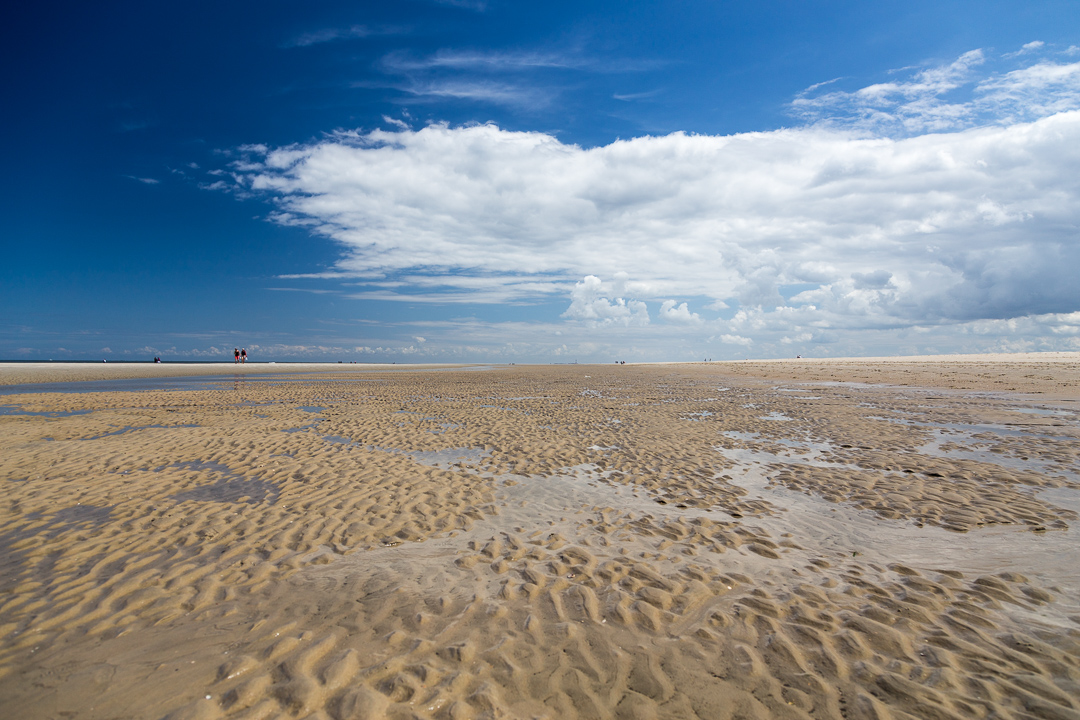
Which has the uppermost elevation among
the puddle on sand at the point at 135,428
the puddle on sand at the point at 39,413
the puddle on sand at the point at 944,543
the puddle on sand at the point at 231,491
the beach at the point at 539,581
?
the puddle on sand at the point at 39,413

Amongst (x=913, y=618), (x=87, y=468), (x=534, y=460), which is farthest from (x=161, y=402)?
(x=913, y=618)

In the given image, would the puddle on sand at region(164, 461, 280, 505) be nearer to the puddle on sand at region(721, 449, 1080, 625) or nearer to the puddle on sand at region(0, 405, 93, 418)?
the puddle on sand at region(721, 449, 1080, 625)

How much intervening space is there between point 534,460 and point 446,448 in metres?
3.01

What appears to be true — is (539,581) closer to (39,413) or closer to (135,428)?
(135,428)

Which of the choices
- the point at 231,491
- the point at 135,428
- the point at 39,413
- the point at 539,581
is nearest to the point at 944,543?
the point at 539,581

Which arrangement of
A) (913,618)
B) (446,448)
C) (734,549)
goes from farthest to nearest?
(446,448)
(734,549)
(913,618)

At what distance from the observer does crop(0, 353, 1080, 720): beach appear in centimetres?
399

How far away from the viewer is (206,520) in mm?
7918

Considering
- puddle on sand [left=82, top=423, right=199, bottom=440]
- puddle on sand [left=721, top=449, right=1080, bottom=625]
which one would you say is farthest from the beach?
puddle on sand [left=82, top=423, right=199, bottom=440]

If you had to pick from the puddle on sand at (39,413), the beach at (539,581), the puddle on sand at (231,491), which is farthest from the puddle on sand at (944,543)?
the puddle on sand at (39,413)

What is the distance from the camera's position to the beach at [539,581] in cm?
399

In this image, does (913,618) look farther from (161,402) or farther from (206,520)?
(161,402)

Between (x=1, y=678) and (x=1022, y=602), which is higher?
(x=1, y=678)

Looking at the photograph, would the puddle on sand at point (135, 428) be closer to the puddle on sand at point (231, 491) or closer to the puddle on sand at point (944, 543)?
the puddle on sand at point (231, 491)
